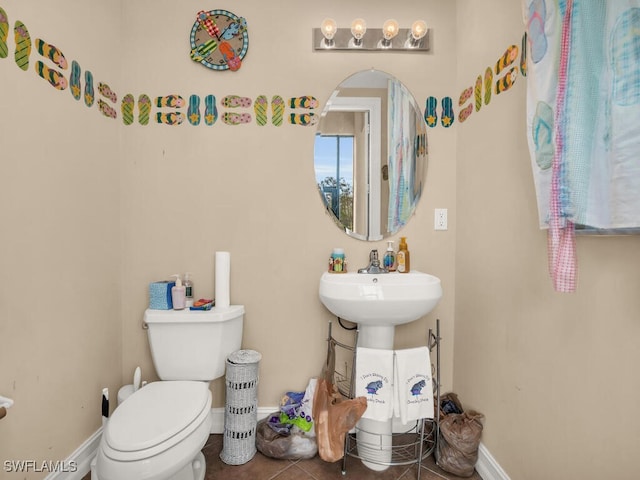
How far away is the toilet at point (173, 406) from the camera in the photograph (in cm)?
104

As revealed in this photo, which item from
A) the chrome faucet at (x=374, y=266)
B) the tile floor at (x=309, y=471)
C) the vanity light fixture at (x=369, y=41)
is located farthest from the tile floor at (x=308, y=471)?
the vanity light fixture at (x=369, y=41)

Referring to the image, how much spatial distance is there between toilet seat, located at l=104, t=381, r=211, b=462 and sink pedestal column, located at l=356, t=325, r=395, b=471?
712mm

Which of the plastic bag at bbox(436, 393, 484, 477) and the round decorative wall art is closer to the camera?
the plastic bag at bbox(436, 393, 484, 477)

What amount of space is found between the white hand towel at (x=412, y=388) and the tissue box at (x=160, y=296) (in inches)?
44.1

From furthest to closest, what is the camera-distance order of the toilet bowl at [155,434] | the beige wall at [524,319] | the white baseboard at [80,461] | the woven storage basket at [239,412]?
the woven storage basket at [239,412] → the white baseboard at [80,461] → the toilet bowl at [155,434] → the beige wall at [524,319]

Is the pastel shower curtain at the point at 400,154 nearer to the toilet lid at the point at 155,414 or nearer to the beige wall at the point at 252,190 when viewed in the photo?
the beige wall at the point at 252,190

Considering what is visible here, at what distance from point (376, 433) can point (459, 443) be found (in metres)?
0.36

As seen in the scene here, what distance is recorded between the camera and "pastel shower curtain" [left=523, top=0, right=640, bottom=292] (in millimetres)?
763

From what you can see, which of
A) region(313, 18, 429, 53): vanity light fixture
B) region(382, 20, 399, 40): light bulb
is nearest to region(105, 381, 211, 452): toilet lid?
region(313, 18, 429, 53): vanity light fixture

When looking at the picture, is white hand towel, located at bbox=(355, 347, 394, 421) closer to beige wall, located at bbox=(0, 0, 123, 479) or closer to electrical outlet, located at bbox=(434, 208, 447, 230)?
electrical outlet, located at bbox=(434, 208, 447, 230)

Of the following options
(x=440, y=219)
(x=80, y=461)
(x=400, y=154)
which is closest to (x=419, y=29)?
(x=400, y=154)

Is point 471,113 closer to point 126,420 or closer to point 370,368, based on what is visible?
point 370,368

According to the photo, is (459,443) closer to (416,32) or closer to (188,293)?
(188,293)

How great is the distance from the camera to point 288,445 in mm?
1563
